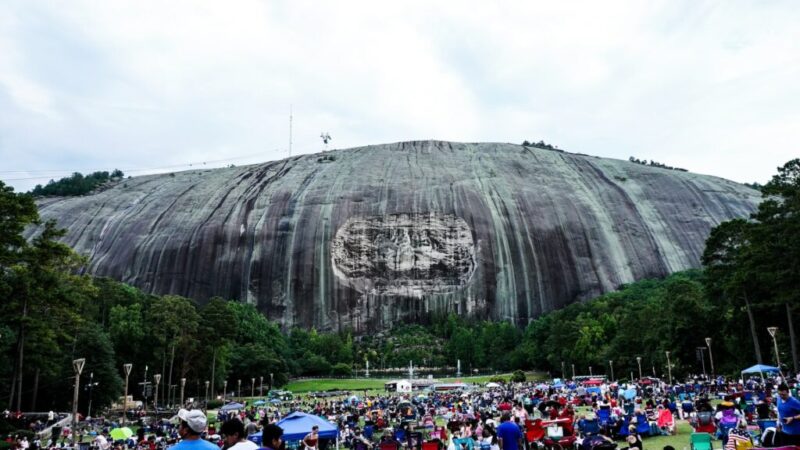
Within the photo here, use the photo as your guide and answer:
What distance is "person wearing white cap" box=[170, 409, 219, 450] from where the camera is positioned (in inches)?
225

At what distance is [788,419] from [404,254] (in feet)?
321

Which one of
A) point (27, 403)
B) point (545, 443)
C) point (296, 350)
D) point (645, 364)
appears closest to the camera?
point (545, 443)

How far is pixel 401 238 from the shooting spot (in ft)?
354

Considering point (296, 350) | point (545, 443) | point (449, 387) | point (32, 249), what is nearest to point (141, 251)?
point (296, 350)

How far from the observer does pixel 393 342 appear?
96625 millimetres

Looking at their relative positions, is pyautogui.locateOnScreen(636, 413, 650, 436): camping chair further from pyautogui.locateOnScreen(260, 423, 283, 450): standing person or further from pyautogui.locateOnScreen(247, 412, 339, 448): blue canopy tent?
pyautogui.locateOnScreen(260, 423, 283, 450): standing person

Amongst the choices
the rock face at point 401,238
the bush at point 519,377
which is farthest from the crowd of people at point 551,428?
the rock face at point 401,238

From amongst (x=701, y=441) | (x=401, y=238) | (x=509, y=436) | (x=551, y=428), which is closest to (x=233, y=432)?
(x=509, y=436)

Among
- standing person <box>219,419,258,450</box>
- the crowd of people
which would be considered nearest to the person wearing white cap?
the crowd of people

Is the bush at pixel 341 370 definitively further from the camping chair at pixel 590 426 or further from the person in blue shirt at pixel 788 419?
the person in blue shirt at pixel 788 419

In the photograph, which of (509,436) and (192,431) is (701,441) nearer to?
(509,436)

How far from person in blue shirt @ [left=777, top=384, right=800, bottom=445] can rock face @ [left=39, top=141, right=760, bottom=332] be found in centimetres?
9246

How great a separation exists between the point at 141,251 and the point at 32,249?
77.7m

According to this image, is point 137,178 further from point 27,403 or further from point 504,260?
point 27,403
